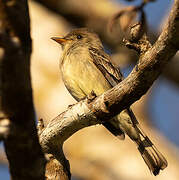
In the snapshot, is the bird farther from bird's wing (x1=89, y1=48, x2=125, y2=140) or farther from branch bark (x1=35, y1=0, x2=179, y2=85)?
branch bark (x1=35, y1=0, x2=179, y2=85)

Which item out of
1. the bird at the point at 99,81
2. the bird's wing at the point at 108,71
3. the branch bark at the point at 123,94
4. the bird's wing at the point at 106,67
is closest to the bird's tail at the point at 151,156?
the bird at the point at 99,81

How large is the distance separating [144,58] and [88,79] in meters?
2.71

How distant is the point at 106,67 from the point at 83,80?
0.38 metres

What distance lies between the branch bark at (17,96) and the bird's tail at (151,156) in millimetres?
2369

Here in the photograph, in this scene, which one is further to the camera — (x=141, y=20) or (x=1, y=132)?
(x=1, y=132)

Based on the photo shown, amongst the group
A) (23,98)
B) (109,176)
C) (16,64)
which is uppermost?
(16,64)

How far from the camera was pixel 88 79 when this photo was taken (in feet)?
20.7

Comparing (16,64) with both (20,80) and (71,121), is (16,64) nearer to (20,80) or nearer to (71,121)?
(20,80)

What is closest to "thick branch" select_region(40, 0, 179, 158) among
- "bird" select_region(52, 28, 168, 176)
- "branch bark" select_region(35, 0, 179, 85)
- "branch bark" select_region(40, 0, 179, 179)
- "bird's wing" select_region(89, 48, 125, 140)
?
"branch bark" select_region(40, 0, 179, 179)

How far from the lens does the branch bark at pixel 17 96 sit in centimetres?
258

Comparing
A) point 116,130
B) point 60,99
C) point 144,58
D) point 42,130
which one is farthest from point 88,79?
point 60,99

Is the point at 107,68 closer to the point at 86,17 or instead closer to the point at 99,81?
the point at 99,81

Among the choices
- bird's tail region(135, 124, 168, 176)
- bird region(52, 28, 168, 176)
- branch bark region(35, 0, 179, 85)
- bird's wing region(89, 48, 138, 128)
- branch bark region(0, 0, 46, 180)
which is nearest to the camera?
branch bark region(0, 0, 46, 180)

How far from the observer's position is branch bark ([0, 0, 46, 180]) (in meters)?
2.58
